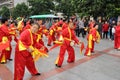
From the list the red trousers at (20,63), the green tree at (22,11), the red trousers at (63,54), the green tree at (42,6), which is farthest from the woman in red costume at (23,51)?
the green tree at (22,11)

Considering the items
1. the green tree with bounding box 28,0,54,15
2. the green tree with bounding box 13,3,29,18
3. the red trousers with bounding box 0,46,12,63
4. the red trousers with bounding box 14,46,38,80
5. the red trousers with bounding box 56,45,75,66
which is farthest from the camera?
the green tree with bounding box 13,3,29,18

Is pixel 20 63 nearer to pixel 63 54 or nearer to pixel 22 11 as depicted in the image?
pixel 63 54

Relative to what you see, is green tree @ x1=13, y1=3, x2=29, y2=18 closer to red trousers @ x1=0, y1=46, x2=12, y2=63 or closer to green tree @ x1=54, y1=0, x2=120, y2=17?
green tree @ x1=54, y1=0, x2=120, y2=17

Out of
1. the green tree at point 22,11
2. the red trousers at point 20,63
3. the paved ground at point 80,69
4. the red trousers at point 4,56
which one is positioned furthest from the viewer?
the green tree at point 22,11

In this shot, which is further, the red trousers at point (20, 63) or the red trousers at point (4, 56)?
the red trousers at point (4, 56)

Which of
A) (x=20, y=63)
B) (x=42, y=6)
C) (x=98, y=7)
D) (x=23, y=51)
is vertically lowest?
(x=20, y=63)

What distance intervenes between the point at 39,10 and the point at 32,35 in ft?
114

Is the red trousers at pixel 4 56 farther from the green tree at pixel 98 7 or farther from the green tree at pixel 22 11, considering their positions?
the green tree at pixel 22 11

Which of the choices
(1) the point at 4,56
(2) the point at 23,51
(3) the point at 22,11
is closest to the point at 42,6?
(3) the point at 22,11

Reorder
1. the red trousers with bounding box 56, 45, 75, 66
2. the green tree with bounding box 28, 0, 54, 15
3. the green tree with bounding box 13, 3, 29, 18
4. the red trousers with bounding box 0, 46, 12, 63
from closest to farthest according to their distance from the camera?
the red trousers with bounding box 56, 45, 75, 66
the red trousers with bounding box 0, 46, 12, 63
the green tree with bounding box 28, 0, 54, 15
the green tree with bounding box 13, 3, 29, 18

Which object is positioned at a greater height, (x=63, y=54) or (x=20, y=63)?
(x=20, y=63)

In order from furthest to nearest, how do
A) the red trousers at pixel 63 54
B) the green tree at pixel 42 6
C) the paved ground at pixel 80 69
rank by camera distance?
1. the green tree at pixel 42 6
2. the red trousers at pixel 63 54
3. the paved ground at pixel 80 69

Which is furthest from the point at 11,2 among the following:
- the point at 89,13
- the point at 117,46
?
the point at 117,46

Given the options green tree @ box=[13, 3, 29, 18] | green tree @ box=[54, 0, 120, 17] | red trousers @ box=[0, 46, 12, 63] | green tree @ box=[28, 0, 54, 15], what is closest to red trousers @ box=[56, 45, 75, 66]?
red trousers @ box=[0, 46, 12, 63]
